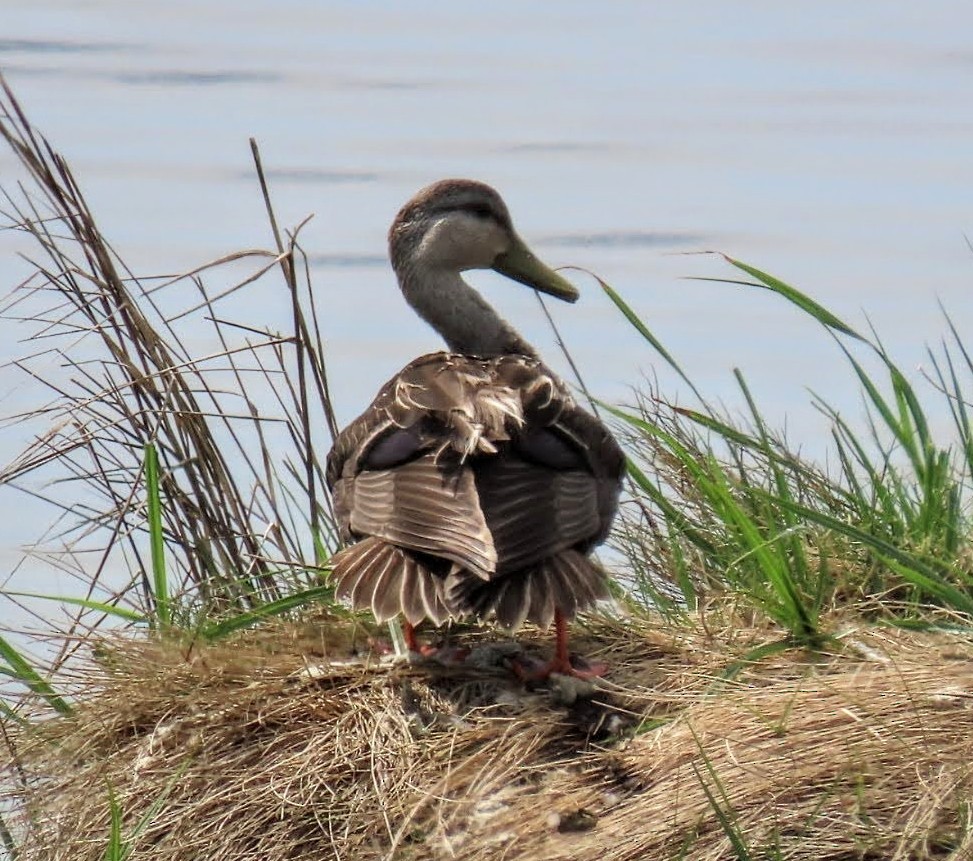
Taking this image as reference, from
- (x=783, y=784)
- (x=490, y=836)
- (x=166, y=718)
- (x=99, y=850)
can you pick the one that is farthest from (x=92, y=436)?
(x=783, y=784)

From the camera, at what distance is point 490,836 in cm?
345

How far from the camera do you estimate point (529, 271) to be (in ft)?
19.9

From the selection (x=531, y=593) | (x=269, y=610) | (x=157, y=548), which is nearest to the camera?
(x=531, y=593)

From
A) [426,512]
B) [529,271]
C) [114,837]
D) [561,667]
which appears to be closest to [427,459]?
[426,512]

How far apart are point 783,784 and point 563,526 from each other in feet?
3.51

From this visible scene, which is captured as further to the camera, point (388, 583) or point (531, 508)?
point (531, 508)

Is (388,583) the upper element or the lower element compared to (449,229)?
lower

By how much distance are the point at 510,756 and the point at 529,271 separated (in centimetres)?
267

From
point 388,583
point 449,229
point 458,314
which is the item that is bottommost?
point 388,583

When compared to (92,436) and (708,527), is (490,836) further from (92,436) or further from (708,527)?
(92,436)

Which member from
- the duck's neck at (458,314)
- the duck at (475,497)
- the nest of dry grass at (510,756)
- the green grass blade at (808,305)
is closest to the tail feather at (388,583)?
the duck at (475,497)

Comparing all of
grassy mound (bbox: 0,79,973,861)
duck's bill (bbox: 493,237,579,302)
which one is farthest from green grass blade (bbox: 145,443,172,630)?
duck's bill (bbox: 493,237,579,302)

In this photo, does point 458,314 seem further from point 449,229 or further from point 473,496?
point 473,496

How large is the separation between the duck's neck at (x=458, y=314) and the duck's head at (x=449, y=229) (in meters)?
0.03
